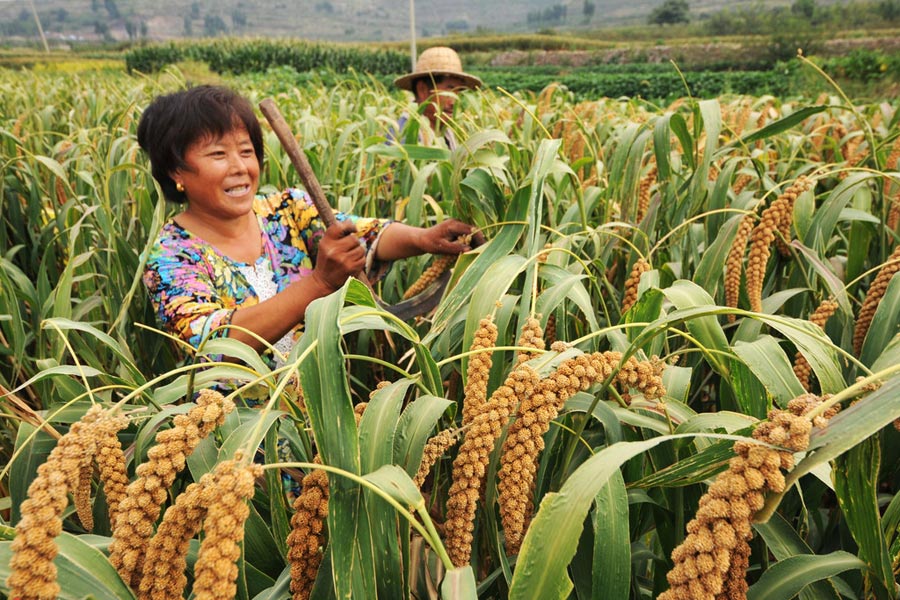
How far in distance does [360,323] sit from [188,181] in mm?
954

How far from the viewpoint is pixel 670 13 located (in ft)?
197

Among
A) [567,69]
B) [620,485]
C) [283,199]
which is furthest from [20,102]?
[567,69]

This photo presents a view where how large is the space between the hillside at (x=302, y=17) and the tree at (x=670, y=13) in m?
29.3

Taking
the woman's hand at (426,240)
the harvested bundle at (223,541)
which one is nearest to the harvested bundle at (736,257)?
the woman's hand at (426,240)

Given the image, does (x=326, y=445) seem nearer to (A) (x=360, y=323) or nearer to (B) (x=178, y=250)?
(A) (x=360, y=323)

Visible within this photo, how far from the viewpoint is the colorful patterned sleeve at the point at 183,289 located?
1.31 m

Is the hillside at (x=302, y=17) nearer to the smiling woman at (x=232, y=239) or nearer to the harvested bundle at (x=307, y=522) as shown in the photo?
the smiling woman at (x=232, y=239)

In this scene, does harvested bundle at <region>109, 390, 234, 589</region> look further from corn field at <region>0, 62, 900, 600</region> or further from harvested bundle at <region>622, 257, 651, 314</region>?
harvested bundle at <region>622, 257, 651, 314</region>

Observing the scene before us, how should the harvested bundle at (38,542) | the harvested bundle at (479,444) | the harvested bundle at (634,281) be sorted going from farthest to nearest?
1. the harvested bundle at (634,281)
2. the harvested bundle at (479,444)
3. the harvested bundle at (38,542)

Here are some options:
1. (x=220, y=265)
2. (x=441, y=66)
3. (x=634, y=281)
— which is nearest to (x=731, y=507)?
(x=634, y=281)

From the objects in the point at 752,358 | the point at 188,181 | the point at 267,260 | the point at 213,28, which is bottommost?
the point at 267,260

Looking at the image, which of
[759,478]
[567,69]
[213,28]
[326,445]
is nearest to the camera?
[759,478]

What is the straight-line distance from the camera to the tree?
196 feet

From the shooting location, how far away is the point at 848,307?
42.3 inches
